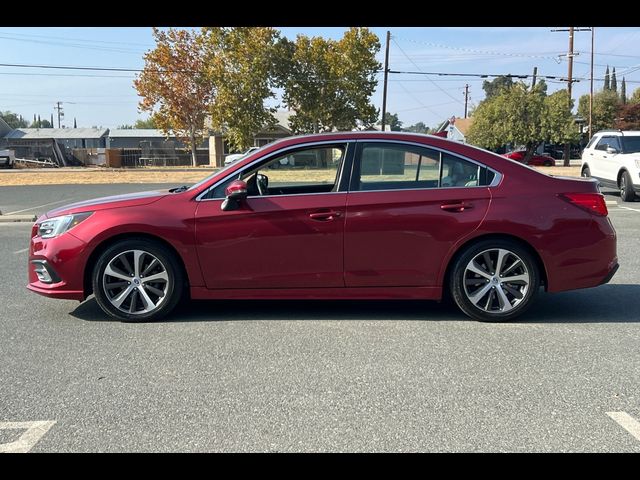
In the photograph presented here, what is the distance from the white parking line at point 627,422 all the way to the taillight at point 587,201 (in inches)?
85.2

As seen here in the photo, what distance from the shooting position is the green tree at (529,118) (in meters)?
Answer: 38.9

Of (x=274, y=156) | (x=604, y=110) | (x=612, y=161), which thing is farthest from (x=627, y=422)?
(x=604, y=110)

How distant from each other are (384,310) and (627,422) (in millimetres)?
2550

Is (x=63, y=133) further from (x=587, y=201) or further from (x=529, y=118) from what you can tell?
(x=587, y=201)

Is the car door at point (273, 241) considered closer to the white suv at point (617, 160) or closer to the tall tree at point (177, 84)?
the white suv at point (617, 160)

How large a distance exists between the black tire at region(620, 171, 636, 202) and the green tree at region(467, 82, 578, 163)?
25368 mm

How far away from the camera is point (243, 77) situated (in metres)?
38.7

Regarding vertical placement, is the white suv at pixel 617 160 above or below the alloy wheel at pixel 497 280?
above

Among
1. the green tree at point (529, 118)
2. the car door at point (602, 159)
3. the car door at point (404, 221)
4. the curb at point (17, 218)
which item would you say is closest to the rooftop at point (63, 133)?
the green tree at point (529, 118)

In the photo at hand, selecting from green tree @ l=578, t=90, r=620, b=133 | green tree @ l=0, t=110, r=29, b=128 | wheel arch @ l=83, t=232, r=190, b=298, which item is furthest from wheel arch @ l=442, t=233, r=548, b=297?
green tree @ l=0, t=110, r=29, b=128

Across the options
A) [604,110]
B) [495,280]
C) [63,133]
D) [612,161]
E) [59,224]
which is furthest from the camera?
[63,133]

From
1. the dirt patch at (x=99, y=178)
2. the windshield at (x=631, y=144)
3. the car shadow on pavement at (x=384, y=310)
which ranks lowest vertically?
the car shadow on pavement at (x=384, y=310)

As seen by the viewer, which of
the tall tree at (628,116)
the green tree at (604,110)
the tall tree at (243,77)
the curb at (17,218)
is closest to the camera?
the curb at (17,218)
